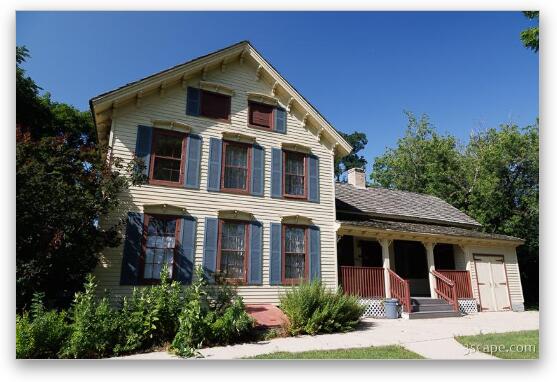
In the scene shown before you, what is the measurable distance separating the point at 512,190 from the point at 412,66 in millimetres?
10587

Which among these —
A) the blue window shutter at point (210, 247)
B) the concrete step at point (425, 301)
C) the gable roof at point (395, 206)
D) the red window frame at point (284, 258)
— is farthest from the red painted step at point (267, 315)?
the gable roof at point (395, 206)

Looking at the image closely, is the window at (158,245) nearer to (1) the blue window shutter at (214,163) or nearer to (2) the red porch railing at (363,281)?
(1) the blue window shutter at (214,163)

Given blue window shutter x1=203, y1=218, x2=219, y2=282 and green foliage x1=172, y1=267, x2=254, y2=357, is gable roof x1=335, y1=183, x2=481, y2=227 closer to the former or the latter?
blue window shutter x1=203, y1=218, x2=219, y2=282

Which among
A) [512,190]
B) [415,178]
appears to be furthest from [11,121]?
[415,178]

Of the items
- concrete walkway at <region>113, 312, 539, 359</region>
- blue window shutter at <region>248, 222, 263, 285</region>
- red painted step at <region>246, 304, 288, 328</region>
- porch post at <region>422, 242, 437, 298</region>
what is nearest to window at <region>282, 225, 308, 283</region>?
blue window shutter at <region>248, 222, 263, 285</region>

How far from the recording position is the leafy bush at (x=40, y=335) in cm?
568

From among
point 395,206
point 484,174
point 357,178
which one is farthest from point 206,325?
point 484,174

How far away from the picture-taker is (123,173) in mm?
9000

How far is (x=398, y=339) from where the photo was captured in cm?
759

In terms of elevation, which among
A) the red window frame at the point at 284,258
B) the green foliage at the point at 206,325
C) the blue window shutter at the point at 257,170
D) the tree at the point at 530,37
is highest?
the tree at the point at 530,37

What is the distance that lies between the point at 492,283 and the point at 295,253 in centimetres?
811

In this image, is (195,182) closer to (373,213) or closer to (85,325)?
(85,325)

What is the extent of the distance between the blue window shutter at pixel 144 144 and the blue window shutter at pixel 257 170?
9.13ft

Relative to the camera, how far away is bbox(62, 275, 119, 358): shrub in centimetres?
592
